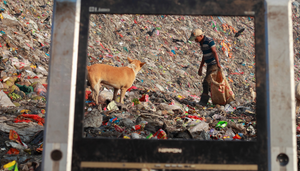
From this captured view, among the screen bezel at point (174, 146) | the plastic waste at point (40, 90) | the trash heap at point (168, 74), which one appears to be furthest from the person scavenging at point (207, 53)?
the screen bezel at point (174, 146)

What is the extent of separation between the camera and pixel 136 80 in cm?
588

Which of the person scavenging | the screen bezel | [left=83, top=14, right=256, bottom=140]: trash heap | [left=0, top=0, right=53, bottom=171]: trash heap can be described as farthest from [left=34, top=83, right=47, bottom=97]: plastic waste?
the screen bezel

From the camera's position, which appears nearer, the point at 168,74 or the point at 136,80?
the point at 136,80

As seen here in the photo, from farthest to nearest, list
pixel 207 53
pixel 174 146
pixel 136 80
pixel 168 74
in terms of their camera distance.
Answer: pixel 168 74 → pixel 136 80 → pixel 207 53 → pixel 174 146

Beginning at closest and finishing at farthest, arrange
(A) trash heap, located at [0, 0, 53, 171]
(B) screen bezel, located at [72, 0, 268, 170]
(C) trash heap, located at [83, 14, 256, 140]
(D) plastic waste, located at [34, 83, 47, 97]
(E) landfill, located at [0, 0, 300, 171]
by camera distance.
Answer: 1. (B) screen bezel, located at [72, 0, 268, 170]
2. (A) trash heap, located at [0, 0, 53, 171]
3. (E) landfill, located at [0, 0, 300, 171]
4. (C) trash heap, located at [83, 14, 256, 140]
5. (D) plastic waste, located at [34, 83, 47, 97]

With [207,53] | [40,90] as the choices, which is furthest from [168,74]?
[40,90]

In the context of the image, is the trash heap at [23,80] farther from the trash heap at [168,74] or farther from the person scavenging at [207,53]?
the person scavenging at [207,53]

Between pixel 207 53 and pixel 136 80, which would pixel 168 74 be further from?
pixel 207 53

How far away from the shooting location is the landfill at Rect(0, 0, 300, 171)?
2492mm

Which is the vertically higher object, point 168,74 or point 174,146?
point 168,74

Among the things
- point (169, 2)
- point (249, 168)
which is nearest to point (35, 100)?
point (169, 2)

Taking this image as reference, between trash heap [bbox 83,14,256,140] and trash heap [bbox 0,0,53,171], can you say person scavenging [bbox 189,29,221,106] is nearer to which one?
trash heap [bbox 83,14,256,140]

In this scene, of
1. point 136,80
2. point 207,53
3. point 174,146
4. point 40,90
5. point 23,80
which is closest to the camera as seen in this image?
point 174,146

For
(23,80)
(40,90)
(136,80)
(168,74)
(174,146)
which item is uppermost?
(168,74)
